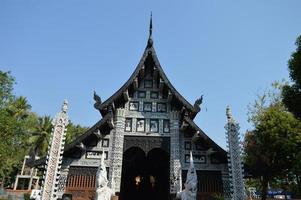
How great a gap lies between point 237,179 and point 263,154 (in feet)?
37.8

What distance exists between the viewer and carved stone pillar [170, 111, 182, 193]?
1332 centimetres

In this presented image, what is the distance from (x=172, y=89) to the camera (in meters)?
14.7

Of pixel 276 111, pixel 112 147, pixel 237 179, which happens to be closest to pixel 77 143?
pixel 112 147

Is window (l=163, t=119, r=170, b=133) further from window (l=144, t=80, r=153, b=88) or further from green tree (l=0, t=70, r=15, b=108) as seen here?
green tree (l=0, t=70, r=15, b=108)

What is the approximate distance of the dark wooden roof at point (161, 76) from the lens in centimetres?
1424

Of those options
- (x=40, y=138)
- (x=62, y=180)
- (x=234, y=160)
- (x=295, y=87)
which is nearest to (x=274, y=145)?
(x=295, y=87)

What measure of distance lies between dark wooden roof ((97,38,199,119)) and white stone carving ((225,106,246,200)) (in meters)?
1.95

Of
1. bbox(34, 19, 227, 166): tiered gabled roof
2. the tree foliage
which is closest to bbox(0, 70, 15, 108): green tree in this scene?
the tree foliage

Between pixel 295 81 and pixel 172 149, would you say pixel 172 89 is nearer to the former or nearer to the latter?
pixel 172 149

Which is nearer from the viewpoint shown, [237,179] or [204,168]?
[237,179]

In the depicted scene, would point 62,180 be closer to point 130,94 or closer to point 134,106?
point 134,106

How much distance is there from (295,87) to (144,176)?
11.4 m

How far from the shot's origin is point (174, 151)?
14.0m

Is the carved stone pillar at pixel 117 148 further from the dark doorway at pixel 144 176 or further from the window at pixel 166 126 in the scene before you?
the window at pixel 166 126
